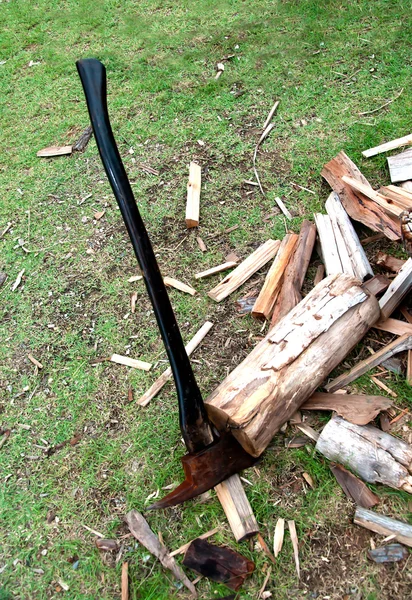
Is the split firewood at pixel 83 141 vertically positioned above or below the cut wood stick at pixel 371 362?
above

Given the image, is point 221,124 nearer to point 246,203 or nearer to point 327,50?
point 246,203

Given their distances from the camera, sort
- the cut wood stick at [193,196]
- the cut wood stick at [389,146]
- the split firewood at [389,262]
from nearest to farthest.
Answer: the split firewood at [389,262], the cut wood stick at [193,196], the cut wood stick at [389,146]

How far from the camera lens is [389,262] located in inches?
136

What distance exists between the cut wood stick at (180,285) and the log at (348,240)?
3.43 feet

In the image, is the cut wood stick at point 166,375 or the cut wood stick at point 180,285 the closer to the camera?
the cut wood stick at point 166,375

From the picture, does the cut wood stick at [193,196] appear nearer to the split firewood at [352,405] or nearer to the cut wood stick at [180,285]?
the cut wood stick at [180,285]

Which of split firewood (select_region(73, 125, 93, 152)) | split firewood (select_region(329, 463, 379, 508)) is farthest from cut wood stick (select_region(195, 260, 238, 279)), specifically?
split firewood (select_region(73, 125, 93, 152))

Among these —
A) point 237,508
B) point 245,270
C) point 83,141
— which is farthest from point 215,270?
point 83,141

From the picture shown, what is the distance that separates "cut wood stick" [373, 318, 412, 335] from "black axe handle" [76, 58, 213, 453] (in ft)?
4.11

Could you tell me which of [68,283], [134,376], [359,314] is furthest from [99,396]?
[359,314]

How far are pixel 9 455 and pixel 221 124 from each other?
3.34 metres

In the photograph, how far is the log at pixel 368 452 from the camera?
8.53ft

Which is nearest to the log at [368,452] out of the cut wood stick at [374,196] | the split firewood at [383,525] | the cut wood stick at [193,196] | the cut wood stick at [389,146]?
the split firewood at [383,525]

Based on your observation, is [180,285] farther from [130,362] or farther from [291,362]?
[291,362]
